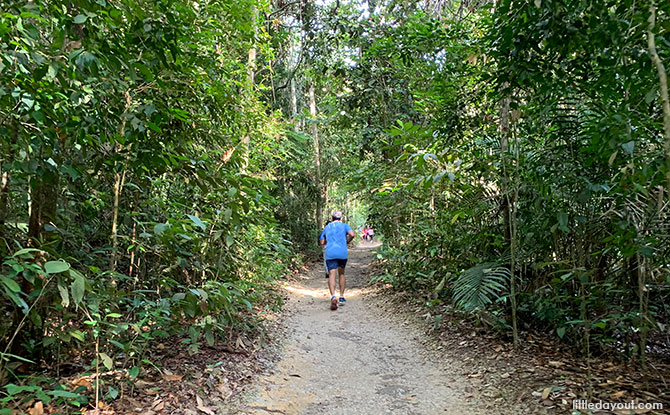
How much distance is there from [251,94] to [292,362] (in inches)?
171

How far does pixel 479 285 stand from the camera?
4.31 metres

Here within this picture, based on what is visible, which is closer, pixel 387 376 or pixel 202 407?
pixel 202 407

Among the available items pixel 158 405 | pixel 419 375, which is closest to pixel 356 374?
pixel 419 375

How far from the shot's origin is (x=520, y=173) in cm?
441

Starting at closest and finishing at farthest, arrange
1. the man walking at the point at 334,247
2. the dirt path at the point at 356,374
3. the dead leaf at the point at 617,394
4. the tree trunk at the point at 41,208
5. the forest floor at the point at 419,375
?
the dead leaf at the point at 617,394, the tree trunk at the point at 41,208, the forest floor at the point at 419,375, the dirt path at the point at 356,374, the man walking at the point at 334,247

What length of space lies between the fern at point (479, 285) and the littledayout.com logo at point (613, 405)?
1252 mm

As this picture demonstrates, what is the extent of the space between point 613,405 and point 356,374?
255cm

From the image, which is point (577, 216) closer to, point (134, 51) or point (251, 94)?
point (134, 51)

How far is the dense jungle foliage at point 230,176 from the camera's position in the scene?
2.48 meters

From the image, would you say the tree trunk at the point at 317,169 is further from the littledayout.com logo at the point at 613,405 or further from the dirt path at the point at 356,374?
the littledayout.com logo at the point at 613,405

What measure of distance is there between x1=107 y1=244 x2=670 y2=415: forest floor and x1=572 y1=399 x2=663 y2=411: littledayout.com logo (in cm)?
4

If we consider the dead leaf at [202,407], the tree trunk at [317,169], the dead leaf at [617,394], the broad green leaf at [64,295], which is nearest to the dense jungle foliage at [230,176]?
the broad green leaf at [64,295]

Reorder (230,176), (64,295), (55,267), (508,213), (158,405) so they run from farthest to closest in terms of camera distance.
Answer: (508,213) < (230,176) < (158,405) < (64,295) < (55,267)

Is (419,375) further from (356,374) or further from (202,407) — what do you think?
(202,407)
